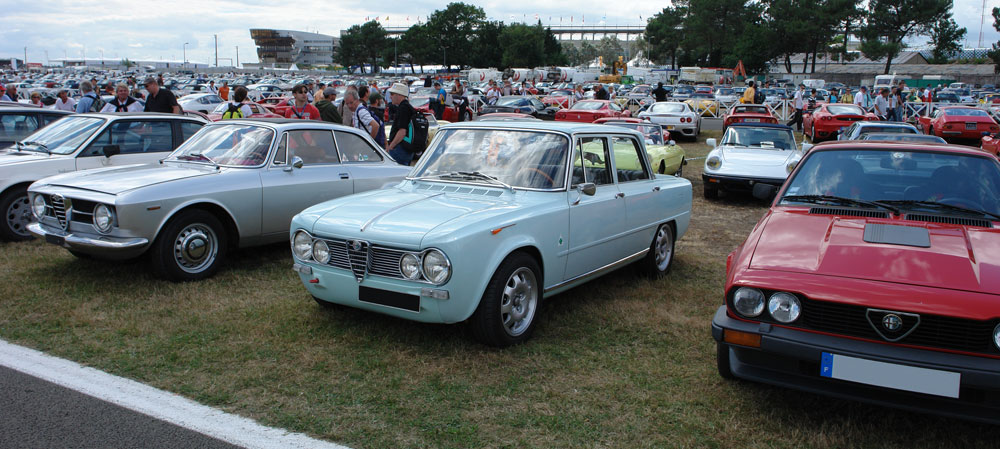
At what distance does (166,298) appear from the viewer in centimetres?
562

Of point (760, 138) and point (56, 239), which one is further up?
point (760, 138)

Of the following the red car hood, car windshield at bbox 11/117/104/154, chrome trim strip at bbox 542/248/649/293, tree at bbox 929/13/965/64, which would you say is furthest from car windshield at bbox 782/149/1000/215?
tree at bbox 929/13/965/64

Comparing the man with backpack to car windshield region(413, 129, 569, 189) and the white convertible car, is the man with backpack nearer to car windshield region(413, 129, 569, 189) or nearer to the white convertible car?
car windshield region(413, 129, 569, 189)

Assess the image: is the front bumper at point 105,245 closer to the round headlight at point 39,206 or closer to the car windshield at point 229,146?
the round headlight at point 39,206

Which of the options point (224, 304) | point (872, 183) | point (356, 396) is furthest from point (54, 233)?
point (872, 183)

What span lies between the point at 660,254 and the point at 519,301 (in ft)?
7.98

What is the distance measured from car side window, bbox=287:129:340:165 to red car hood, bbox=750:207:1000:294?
481cm

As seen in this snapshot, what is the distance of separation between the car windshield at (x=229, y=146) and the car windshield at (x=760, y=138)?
8.69 m

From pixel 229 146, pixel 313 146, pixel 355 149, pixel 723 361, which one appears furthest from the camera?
pixel 355 149

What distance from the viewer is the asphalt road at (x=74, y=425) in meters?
3.32

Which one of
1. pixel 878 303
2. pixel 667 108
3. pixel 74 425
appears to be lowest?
pixel 74 425

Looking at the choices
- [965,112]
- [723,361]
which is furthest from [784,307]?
[965,112]

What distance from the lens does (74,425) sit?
138 inches

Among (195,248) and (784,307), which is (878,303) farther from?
(195,248)
